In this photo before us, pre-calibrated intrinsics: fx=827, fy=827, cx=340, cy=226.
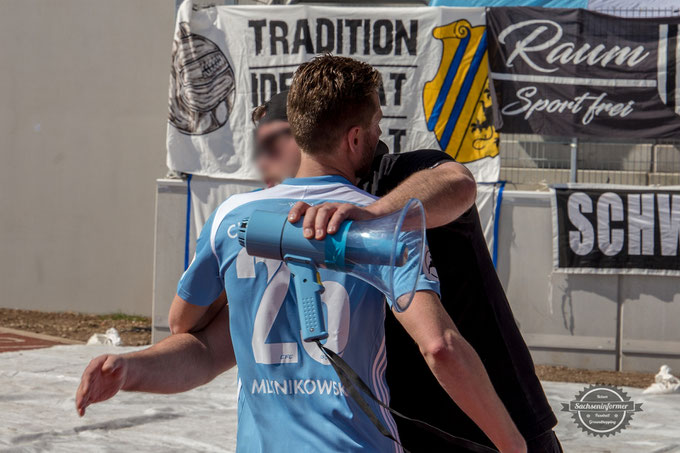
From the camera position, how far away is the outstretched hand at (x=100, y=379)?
178 cm

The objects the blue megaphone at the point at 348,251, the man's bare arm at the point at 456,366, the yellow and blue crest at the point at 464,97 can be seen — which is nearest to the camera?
the blue megaphone at the point at 348,251

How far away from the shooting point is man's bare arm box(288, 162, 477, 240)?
1.43 meters

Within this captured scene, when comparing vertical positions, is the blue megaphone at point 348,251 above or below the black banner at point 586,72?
below

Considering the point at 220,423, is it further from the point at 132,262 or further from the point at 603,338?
the point at 132,262


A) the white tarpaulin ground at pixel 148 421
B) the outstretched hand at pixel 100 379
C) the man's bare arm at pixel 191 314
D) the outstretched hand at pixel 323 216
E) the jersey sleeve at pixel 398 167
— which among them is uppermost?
the jersey sleeve at pixel 398 167

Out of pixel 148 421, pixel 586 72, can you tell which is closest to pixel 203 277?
pixel 148 421

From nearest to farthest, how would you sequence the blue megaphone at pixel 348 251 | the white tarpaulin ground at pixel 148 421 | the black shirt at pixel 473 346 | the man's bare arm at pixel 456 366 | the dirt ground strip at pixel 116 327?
the blue megaphone at pixel 348 251
the man's bare arm at pixel 456 366
the black shirt at pixel 473 346
the white tarpaulin ground at pixel 148 421
the dirt ground strip at pixel 116 327

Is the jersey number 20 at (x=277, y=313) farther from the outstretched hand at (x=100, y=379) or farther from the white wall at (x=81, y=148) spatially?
the white wall at (x=81, y=148)

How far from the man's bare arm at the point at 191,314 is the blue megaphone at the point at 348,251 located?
49 centimetres

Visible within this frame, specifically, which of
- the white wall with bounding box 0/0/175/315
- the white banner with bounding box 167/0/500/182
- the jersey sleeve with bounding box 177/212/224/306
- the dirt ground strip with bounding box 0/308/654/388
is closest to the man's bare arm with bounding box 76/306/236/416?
the jersey sleeve with bounding box 177/212/224/306

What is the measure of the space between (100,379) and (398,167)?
0.85 metres

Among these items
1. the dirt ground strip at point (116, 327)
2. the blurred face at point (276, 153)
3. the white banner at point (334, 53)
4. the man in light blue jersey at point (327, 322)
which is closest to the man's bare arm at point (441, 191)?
the man in light blue jersey at point (327, 322)

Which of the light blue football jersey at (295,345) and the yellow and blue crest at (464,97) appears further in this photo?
the yellow and blue crest at (464,97)

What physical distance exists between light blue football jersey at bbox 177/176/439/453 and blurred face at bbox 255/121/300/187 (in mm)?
299
